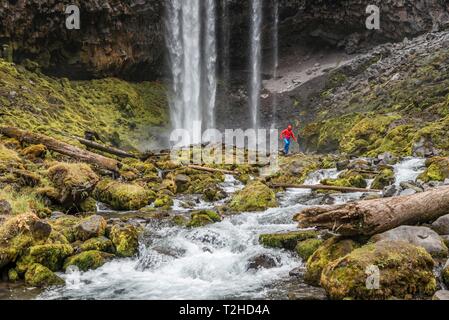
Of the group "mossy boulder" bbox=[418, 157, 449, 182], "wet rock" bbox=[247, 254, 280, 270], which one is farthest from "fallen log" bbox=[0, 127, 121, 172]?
"mossy boulder" bbox=[418, 157, 449, 182]

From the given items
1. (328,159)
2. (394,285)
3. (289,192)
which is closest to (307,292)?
(394,285)

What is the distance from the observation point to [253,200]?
1250 centimetres

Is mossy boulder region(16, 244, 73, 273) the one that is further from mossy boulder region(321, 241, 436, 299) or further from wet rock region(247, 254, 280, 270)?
mossy boulder region(321, 241, 436, 299)

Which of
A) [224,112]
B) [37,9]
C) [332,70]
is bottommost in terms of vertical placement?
[224,112]

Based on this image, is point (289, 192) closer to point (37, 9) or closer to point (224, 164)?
point (224, 164)

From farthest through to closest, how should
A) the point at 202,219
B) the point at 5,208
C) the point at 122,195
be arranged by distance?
the point at 122,195 < the point at 202,219 < the point at 5,208

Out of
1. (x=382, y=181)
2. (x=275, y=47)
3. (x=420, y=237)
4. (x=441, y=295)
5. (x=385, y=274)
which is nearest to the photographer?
(x=441, y=295)

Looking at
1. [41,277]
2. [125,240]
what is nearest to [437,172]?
[125,240]

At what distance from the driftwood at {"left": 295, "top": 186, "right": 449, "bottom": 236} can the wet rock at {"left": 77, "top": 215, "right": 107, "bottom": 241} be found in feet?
13.4

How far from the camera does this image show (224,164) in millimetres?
19812

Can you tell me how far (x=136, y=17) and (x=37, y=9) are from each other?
7776 mm

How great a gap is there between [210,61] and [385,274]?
3310cm

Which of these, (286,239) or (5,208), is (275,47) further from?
(5,208)

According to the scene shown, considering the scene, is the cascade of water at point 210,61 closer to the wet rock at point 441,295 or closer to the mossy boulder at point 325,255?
the mossy boulder at point 325,255
